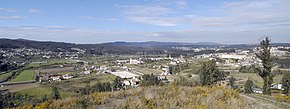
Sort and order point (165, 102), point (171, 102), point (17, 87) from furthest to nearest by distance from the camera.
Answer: point (17, 87) → point (165, 102) → point (171, 102)

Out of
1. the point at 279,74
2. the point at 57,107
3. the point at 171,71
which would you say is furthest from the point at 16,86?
the point at 279,74

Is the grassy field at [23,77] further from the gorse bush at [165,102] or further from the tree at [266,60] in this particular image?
the gorse bush at [165,102]

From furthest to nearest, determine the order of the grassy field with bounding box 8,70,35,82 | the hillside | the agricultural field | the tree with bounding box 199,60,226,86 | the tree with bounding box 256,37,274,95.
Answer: the grassy field with bounding box 8,70,35,82 → the agricultural field → the tree with bounding box 199,60,226,86 → the tree with bounding box 256,37,274,95 → the hillside

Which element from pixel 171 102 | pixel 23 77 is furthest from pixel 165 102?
pixel 23 77

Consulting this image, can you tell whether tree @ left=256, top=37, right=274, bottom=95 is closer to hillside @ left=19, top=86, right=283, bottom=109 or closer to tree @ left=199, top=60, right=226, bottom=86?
tree @ left=199, top=60, right=226, bottom=86

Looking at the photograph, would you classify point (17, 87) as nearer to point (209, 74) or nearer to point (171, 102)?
point (209, 74)

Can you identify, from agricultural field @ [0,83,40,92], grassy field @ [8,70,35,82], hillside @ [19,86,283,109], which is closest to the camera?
hillside @ [19,86,283,109]

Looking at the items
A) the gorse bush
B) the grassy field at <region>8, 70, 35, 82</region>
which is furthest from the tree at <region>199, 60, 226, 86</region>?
the grassy field at <region>8, 70, 35, 82</region>

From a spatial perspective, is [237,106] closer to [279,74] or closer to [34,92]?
[34,92]

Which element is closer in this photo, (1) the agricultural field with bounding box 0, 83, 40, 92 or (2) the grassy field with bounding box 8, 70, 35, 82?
(1) the agricultural field with bounding box 0, 83, 40, 92

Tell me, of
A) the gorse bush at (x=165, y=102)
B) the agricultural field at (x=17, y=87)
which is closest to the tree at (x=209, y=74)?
the gorse bush at (x=165, y=102)

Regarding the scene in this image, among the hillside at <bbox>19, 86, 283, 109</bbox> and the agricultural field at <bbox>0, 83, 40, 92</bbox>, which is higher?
the hillside at <bbox>19, 86, 283, 109</bbox>
